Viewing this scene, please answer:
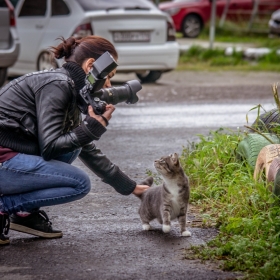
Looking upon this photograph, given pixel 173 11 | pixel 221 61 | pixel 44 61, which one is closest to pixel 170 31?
pixel 44 61

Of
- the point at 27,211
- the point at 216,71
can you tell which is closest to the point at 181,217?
the point at 27,211

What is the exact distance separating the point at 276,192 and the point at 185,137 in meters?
3.62

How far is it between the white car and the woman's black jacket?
7679 millimetres

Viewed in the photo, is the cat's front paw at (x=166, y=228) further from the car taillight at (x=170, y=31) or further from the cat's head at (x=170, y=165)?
the car taillight at (x=170, y=31)

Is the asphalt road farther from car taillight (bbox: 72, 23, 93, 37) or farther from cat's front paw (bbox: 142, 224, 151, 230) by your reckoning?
car taillight (bbox: 72, 23, 93, 37)

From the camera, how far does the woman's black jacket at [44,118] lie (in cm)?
474

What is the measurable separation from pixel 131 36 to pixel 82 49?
8.07m

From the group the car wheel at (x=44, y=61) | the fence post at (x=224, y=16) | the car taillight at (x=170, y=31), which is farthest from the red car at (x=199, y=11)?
the car wheel at (x=44, y=61)

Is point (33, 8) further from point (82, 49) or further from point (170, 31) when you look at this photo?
point (82, 49)

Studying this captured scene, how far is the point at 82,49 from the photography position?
16.3 ft

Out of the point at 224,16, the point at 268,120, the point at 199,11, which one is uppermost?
the point at 268,120

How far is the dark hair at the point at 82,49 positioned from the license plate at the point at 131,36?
25.7 feet

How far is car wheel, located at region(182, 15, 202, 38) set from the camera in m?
24.2

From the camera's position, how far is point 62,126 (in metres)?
4.79
